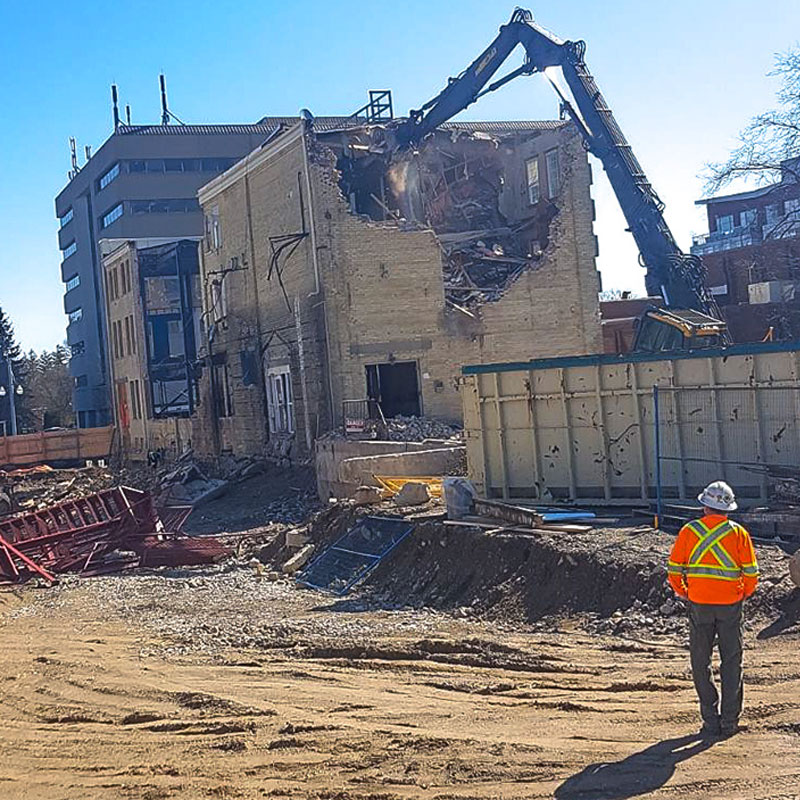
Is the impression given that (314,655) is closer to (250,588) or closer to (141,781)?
(141,781)

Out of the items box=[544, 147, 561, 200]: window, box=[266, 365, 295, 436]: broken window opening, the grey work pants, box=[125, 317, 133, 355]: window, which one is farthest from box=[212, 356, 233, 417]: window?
the grey work pants

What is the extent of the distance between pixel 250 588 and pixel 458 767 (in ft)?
39.4

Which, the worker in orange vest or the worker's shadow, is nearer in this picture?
the worker's shadow

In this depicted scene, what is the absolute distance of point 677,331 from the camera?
23.5 m

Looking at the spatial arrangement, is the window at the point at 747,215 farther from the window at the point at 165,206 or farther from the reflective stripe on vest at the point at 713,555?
the reflective stripe on vest at the point at 713,555

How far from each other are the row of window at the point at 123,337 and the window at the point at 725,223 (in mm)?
29442

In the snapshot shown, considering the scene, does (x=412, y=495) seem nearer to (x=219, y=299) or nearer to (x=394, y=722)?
(x=394, y=722)

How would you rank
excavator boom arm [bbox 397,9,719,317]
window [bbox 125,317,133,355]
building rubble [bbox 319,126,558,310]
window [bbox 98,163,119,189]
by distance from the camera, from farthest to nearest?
window [bbox 98,163,119,189] < window [bbox 125,317,133,355] < building rubble [bbox 319,126,558,310] < excavator boom arm [bbox 397,9,719,317]

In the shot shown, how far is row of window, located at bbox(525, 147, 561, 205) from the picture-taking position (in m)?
34.2

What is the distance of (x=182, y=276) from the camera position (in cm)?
4997

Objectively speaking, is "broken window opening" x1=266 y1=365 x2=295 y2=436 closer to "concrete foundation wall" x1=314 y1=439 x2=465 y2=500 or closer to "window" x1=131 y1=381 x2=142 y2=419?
"concrete foundation wall" x1=314 y1=439 x2=465 y2=500

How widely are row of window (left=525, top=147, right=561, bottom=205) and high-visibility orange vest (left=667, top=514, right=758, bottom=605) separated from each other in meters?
26.5

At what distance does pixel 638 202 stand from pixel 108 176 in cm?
5776

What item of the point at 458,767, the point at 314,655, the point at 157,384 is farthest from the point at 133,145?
the point at 458,767
